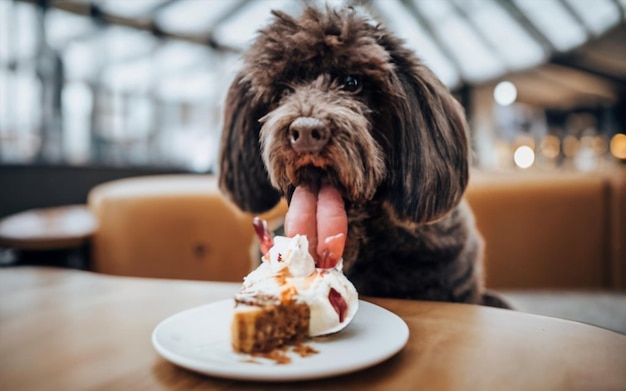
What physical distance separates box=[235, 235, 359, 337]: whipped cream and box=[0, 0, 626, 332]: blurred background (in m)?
0.71

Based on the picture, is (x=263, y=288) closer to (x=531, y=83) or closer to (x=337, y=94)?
(x=337, y=94)

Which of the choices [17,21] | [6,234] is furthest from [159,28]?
[6,234]

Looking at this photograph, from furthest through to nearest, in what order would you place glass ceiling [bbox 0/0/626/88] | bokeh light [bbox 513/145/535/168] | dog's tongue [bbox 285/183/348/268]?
1. bokeh light [bbox 513/145/535/168]
2. glass ceiling [bbox 0/0/626/88]
3. dog's tongue [bbox 285/183/348/268]

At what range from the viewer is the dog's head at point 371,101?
3.68ft

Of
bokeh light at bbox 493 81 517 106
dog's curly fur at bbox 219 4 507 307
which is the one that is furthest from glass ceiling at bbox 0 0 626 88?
dog's curly fur at bbox 219 4 507 307

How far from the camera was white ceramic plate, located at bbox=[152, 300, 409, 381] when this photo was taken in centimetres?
64

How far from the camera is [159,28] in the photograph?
32.1ft

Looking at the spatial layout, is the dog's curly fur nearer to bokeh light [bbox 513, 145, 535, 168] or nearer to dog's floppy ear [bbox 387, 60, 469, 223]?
dog's floppy ear [bbox 387, 60, 469, 223]

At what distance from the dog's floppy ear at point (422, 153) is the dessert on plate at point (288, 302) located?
43 cm

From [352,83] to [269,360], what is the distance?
747 millimetres

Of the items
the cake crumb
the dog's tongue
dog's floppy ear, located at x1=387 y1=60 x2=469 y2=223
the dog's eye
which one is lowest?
the cake crumb

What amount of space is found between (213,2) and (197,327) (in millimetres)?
10672

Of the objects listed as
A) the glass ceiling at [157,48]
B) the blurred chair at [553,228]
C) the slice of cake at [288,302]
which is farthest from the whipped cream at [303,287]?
the glass ceiling at [157,48]

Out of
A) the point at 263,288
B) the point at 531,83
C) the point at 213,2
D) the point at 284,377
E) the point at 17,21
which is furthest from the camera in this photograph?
the point at 531,83
